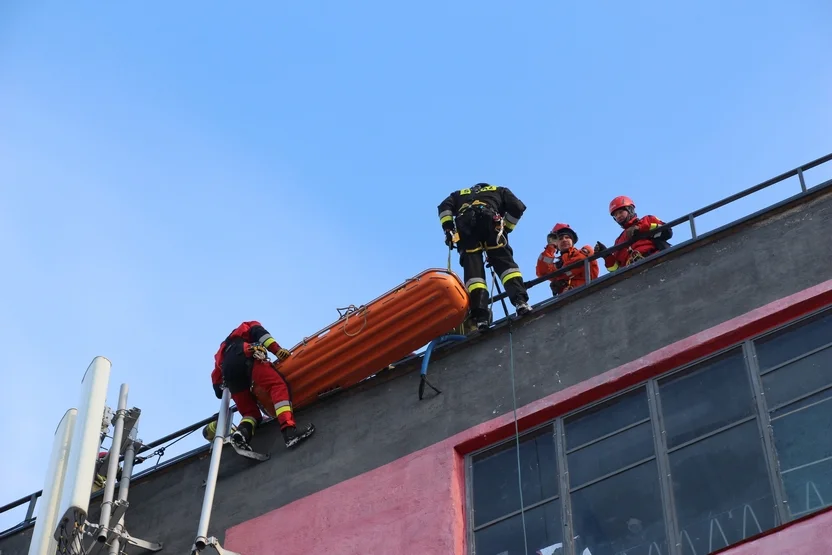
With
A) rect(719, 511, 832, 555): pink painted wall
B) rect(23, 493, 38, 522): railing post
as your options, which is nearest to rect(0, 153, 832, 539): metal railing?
rect(23, 493, 38, 522): railing post

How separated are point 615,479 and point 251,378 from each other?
15.2ft

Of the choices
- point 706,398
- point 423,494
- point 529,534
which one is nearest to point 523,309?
point 423,494

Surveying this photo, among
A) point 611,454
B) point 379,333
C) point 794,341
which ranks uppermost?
point 379,333

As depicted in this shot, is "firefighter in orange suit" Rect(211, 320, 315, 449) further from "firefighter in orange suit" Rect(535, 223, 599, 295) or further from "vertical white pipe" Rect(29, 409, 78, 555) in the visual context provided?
"firefighter in orange suit" Rect(535, 223, 599, 295)

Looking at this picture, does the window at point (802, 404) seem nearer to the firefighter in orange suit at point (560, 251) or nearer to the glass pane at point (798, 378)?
the glass pane at point (798, 378)

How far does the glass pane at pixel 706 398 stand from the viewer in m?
10.8

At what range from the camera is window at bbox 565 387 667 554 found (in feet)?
34.2

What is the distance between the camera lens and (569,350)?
40.2 ft

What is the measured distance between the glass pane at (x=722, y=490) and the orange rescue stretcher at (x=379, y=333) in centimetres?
325

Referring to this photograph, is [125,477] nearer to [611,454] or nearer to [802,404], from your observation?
[611,454]

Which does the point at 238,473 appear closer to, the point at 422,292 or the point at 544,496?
the point at 422,292

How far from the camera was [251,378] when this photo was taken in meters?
14.3

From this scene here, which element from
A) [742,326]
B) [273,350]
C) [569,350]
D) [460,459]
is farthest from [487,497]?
[273,350]

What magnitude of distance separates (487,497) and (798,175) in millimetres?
3881
